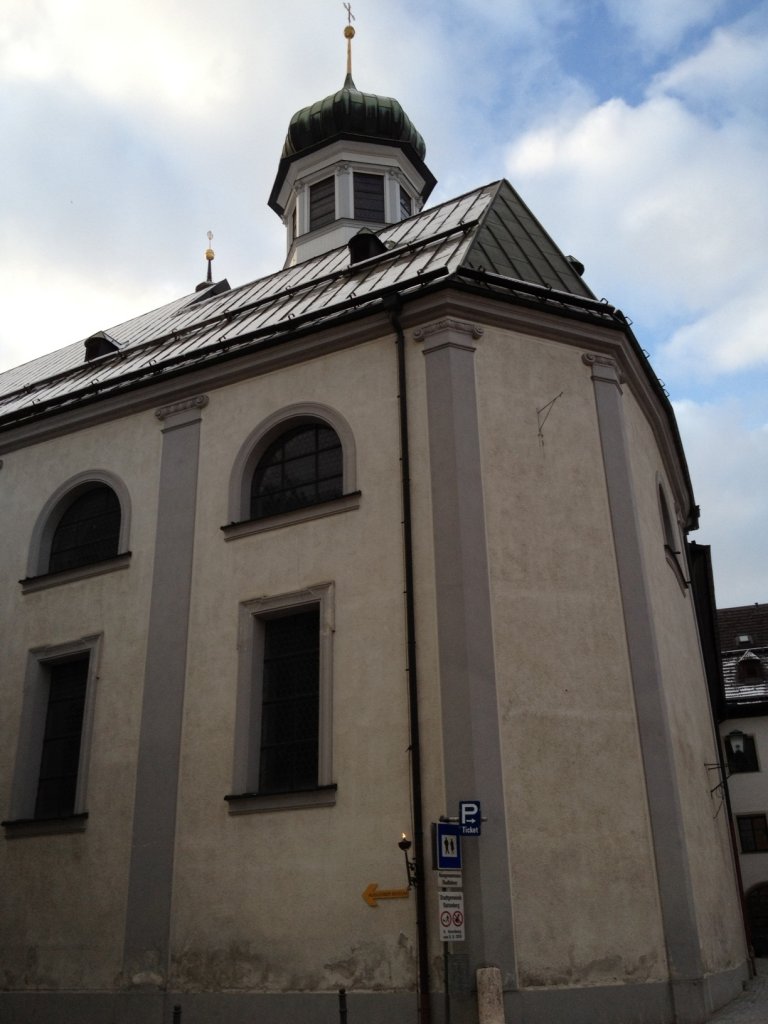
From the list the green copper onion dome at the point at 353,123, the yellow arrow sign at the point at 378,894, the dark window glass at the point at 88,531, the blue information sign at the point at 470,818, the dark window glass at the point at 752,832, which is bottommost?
the yellow arrow sign at the point at 378,894

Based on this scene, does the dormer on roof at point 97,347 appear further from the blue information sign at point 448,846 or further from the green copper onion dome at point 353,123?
the blue information sign at point 448,846

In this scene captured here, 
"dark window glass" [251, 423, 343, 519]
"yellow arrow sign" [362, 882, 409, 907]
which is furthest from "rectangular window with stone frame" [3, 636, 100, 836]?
"yellow arrow sign" [362, 882, 409, 907]

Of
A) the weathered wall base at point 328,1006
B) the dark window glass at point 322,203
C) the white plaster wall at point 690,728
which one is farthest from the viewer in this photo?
the dark window glass at point 322,203

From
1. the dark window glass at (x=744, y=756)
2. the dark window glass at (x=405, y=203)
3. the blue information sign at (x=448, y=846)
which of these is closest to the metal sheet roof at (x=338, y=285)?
the dark window glass at (x=405, y=203)

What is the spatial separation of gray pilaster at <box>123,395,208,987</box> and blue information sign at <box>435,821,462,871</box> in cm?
374

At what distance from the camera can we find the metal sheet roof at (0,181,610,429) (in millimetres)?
14969

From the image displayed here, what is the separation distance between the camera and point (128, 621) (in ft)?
45.9

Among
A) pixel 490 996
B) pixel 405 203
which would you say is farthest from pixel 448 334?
pixel 405 203

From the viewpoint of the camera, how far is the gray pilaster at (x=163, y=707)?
39.5 ft

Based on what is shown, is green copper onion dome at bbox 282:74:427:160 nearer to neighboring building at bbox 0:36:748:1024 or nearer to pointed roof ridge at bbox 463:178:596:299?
pointed roof ridge at bbox 463:178:596:299

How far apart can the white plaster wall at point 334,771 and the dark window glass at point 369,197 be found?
1293 centimetres

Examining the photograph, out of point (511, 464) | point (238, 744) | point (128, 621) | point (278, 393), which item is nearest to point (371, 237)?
point (278, 393)

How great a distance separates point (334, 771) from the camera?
458 inches

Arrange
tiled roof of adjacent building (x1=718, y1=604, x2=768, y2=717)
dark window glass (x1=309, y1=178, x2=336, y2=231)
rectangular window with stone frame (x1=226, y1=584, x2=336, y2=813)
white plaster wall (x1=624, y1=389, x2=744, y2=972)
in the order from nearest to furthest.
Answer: rectangular window with stone frame (x1=226, y1=584, x2=336, y2=813) → white plaster wall (x1=624, y1=389, x2=744, y2=972) → dark window glass (x1=309, y1=178, x2=336, y2=231) → tiled roof of adjacent building (x1=718, y1=604, x2=768, y2=717)
